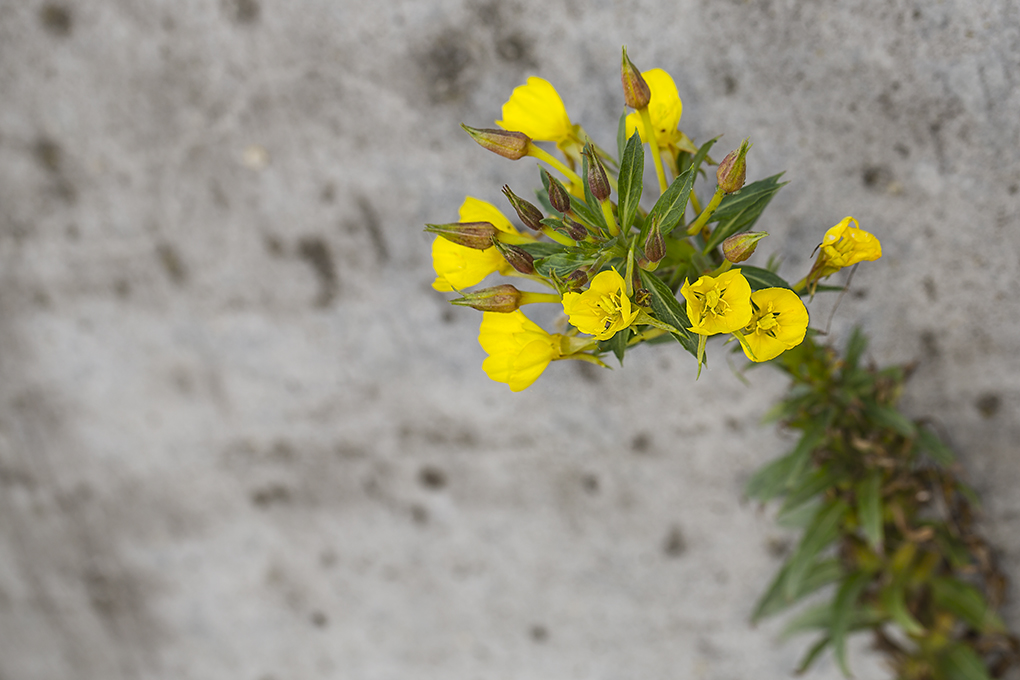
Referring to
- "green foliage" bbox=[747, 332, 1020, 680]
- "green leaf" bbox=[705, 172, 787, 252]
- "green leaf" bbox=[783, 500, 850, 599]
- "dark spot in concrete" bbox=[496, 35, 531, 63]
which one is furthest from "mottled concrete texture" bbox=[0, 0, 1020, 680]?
"green leaf" bbox=[705, 172, 787, 252]

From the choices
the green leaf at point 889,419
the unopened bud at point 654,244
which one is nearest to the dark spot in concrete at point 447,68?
the unopened bud at point 654,244

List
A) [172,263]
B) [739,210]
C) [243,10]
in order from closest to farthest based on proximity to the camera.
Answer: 1. [739,210]
2. [243,10]
3. [172,263]

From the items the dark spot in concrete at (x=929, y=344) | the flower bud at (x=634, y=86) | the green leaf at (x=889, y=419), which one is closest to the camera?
the flower bud at (x=634, y=86)

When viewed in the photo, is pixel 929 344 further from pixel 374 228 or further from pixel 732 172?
pixel 374 228

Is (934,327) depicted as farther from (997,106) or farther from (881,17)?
(881,17)

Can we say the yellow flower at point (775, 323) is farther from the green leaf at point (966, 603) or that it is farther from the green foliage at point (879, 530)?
the green leaf at point (966, 603)

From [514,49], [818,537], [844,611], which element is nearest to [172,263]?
[514,49]

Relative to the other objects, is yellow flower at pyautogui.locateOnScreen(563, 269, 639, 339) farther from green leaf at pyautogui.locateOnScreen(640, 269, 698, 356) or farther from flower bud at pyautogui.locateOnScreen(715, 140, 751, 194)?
flower bud at pyautogui.locateOnScreen(715, 140, 751, 194)
